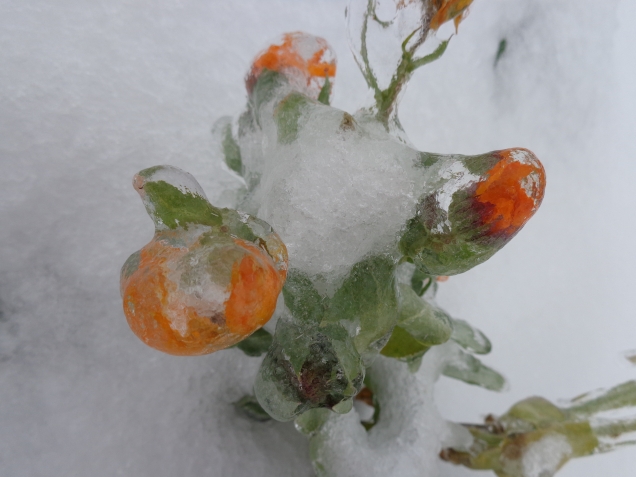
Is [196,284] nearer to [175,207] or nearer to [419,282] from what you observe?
[175,207]

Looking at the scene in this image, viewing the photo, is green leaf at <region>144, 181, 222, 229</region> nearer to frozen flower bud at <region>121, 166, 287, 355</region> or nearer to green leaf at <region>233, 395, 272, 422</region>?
frozen flower bud at <region>121, 166, 287, 355</region>

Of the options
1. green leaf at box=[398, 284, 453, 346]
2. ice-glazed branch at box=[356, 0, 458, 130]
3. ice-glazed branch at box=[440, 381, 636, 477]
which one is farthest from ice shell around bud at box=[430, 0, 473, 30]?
ice-glazed branch at box=[440, 381, 636, 477]

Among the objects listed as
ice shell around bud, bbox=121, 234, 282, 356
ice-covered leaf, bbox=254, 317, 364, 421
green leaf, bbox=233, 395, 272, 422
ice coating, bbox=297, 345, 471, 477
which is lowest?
green leaf, bbox=233, 395, 272, 422

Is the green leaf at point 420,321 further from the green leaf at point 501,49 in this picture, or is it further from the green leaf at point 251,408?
the green leaf at point 501,49

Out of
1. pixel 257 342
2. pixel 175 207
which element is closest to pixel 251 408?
pixel 257 342

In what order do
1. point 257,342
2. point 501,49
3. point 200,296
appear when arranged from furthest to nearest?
point 501,49
point 257,342
point 200,296

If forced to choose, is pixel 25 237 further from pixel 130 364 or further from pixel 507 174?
pixel 507 174

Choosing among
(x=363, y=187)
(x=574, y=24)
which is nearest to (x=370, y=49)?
(x=363, y=187)
